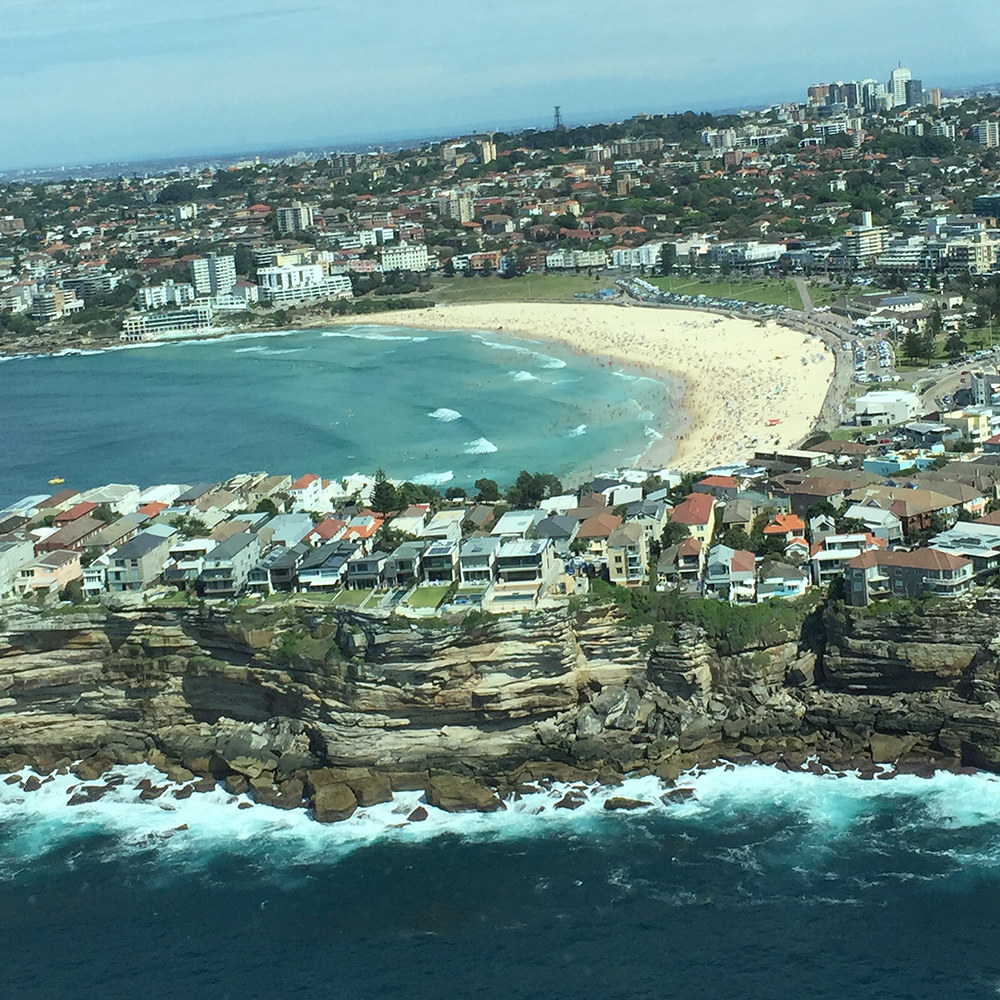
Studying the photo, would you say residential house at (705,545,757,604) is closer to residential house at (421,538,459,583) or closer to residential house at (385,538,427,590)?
residential house at (421,538,459,583)

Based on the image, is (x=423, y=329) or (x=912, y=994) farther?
(x=423, y=329)

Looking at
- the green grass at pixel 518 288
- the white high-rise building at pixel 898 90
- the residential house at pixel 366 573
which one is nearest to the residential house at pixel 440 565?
the residential house at pixel 366 573

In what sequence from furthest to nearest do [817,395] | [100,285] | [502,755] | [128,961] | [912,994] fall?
[100,285]
[817,395]
[502,755]
[128,961]
[912,994]

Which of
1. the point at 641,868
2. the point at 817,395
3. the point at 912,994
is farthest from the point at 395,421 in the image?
the point at 912,994

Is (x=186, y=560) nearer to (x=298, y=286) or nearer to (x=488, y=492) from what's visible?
(x=488, y=492)

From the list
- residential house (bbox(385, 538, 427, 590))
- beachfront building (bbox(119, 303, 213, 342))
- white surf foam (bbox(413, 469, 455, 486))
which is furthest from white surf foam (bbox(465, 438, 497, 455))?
beachfront building (bbox(119, 303, 213, 342))

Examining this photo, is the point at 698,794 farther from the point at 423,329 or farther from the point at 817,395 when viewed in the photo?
the point at 423,329
